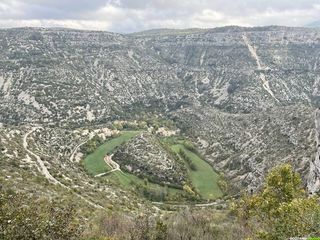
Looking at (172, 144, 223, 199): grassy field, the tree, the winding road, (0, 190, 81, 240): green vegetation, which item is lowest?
(172, 144, 223, 199): grassy field

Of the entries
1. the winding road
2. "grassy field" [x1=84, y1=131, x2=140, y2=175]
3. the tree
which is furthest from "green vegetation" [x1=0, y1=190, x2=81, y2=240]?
"grassy field" [x1=84, y1=131, x2=140, y2=175]

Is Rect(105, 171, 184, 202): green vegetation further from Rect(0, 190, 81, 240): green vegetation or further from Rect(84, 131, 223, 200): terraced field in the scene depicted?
Rect(0, 190, 81, 240): green vegetation

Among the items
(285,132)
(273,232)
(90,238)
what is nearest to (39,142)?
(285,132)

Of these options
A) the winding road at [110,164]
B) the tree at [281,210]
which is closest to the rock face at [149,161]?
the winding road at [110,164]

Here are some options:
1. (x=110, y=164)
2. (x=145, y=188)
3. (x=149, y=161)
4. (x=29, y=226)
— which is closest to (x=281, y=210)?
(x=29, y=226)

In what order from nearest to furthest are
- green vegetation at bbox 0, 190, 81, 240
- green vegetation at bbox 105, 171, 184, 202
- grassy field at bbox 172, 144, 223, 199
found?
green vegetation at bbox 0, 190, 81, 240, green vegetation at bbox 105, 171, 184, 202, grassy field at bbox 172, 144, 223, 199

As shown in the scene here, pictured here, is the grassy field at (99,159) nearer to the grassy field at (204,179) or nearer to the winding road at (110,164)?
the winding road at (110,164)
